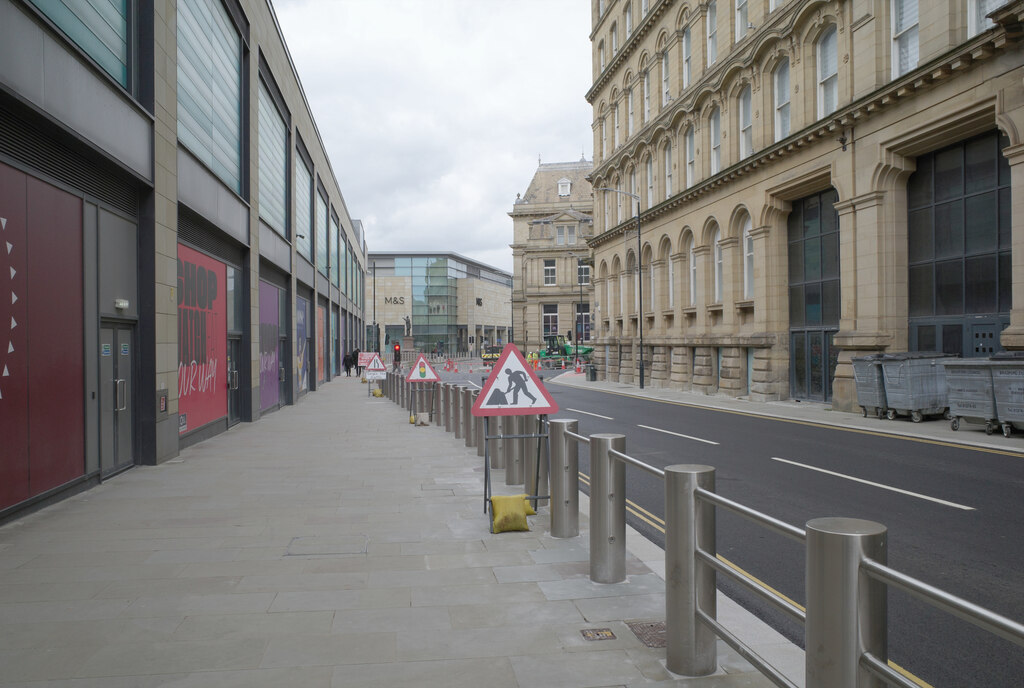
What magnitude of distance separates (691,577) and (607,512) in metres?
1.48

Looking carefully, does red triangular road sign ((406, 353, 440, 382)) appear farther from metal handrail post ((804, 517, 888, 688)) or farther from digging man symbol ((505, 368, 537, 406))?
metal handrail post ((804, 517, 888, 688))

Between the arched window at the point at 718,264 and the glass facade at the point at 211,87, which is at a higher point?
the glass facade at the point at 211,87

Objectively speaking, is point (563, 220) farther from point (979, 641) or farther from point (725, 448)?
point (979, 641)

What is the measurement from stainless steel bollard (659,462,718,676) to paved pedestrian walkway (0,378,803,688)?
120mm

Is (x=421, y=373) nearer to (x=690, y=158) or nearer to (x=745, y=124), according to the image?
(x=745, y=124)

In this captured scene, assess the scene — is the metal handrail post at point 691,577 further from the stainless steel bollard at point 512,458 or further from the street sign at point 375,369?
the street sign at point 375,369

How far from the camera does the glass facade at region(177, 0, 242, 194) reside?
44.7 feet

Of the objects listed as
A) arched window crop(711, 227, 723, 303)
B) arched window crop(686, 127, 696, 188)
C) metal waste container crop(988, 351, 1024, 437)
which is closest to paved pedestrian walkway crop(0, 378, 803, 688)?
metal waste container crop(988, 351, 1024, 437)

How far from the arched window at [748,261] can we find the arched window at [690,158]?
17.2 ft

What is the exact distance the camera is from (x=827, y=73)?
22578 millimetres

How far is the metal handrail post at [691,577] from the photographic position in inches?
151

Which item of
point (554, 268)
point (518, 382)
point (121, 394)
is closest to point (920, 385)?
point (518, 382)

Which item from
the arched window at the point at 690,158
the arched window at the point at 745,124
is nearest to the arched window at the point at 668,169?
the arched window at the point at 690,158

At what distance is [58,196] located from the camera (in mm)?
8789
